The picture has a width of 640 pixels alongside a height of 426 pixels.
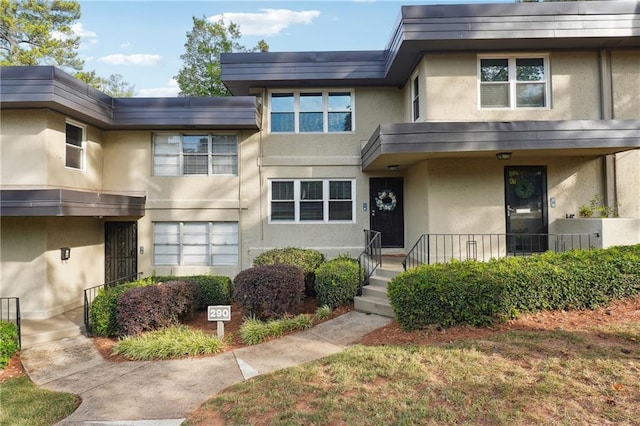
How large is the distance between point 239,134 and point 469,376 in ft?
33.4

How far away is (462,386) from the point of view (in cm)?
434

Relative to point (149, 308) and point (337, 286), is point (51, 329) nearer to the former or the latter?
point (149, 308)

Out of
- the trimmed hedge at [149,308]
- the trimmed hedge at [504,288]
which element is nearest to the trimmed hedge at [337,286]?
the trimmed hedge at [504,288]

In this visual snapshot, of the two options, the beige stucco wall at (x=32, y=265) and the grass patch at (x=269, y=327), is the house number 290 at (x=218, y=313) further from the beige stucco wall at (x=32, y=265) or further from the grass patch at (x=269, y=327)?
the beige stucco wall at (x=32, y=265)

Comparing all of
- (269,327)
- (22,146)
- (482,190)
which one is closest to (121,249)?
(22,146)

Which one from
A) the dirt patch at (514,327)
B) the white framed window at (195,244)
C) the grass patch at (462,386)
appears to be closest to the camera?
the grass patch at (462,386)

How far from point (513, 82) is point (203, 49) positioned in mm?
21317

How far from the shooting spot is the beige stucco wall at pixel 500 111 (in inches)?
373

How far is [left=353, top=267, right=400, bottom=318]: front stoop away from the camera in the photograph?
7750mm

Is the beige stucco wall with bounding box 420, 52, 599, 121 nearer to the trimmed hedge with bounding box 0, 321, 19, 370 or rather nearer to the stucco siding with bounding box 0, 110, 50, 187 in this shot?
the stucco siding with bounding box 0, 110, 50, 187

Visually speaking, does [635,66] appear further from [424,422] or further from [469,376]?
[424,422]

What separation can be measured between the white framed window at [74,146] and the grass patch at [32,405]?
6847mm

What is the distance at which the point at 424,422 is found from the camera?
12.3 ft

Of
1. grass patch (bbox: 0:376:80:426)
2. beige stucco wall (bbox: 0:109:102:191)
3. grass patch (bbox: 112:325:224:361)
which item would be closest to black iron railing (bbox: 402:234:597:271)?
grass patch (bbox: 112:325:224:361)
